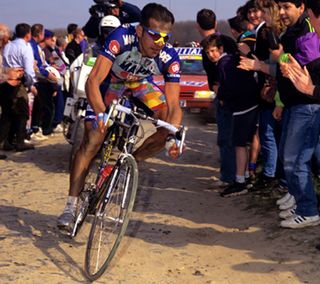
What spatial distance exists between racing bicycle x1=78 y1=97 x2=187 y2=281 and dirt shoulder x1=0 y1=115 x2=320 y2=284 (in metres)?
0.20

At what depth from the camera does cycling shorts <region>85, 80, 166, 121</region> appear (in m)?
6.19

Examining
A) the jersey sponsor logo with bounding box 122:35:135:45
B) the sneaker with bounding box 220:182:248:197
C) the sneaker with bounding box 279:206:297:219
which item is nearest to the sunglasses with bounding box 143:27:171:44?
the jersey sponsor logo with bounding box 122:35:135:45

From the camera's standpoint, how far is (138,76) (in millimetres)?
6121

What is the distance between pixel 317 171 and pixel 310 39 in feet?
5.37

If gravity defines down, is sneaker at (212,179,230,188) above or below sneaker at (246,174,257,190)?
below

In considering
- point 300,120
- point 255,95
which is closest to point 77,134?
point 255,95

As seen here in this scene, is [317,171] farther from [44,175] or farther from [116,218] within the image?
[44,175]

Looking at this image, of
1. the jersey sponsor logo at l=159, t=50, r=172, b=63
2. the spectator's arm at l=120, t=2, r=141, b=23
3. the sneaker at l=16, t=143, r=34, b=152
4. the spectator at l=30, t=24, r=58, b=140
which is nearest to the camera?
the jersey sponsor logo at l=159, t=50, r=172, b=63

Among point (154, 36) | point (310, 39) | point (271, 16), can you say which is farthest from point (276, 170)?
point (154, 36)

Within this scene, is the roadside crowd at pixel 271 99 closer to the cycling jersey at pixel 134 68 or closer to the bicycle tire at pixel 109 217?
the cycling jersey at pixel 134 68

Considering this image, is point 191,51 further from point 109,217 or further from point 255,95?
point 109,217

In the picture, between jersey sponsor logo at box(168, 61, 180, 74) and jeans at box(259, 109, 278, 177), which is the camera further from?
jersey sponsor logo at box(168, 61, 180, 74)

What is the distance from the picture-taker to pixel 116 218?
204 inches

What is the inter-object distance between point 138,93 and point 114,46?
55 centimetres
